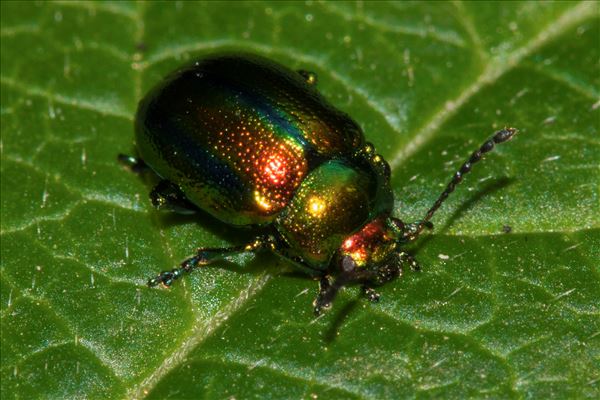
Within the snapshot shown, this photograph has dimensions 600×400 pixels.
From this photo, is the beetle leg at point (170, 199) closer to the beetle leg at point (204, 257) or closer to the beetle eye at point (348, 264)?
the beetle leg at point (204, 257)

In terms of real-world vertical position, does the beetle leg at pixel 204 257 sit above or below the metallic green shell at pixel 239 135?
below

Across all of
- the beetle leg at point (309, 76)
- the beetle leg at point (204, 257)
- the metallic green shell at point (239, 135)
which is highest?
the beetle leg at point (309, 76)

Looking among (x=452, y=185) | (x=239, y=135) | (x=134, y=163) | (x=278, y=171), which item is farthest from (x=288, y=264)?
(x=134, y=163)

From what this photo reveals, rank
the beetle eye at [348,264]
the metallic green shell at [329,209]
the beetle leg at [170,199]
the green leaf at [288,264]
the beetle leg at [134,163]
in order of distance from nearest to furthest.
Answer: the green leaf at [288,264]
the beetle eye at [348,264]
the metallic green shell at [329,209]
the beetle leg at [170,199]
the beetle leg at [134,163]

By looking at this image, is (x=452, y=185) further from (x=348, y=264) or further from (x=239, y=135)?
(x=239, y=135)

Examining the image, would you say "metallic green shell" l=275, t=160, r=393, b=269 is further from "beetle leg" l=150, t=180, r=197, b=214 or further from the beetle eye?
"beetle leg" l=150, t=180, r=197, b=214

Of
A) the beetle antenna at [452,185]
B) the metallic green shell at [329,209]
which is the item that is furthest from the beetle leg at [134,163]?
the beetle antenna at [452,185]

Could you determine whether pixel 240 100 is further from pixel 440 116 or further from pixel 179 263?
pixel 440 116
